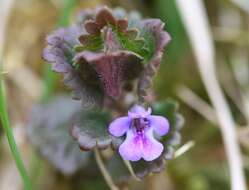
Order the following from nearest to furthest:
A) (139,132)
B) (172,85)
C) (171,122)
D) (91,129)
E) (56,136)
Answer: (139,132)
(91,129)
(171,122)
(56,136)
(172,85)

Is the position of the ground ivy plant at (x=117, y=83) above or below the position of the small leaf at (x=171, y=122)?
above

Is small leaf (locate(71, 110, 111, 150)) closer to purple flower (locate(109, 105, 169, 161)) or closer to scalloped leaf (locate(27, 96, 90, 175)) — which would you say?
purple flower (locate(109, 105, 169, 161))

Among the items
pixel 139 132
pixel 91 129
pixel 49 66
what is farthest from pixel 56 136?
pixel 139 132

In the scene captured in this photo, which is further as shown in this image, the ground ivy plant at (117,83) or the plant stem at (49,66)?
the plant stem at (49,66)

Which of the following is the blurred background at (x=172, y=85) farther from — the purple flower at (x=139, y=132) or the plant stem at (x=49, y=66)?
the purple flower at (x=139, y=132)

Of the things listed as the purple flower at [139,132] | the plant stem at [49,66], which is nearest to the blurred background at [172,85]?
the plant stem at [49,66]

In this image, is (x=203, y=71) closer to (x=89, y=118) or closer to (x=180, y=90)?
(x=180, y=90)

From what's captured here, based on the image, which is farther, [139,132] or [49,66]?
[49,66]

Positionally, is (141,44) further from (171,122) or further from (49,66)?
(49,66)
